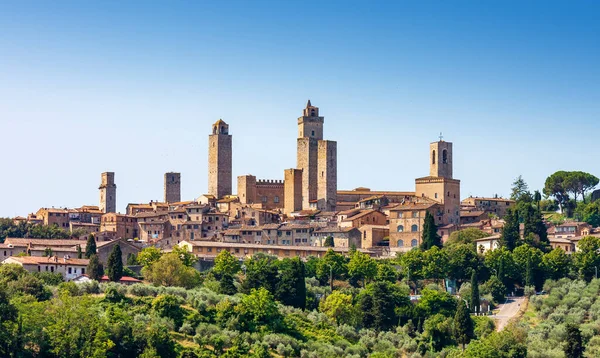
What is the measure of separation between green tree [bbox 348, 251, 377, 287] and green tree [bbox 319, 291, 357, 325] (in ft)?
20.1

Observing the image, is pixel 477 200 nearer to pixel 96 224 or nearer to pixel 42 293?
pixel 96 224

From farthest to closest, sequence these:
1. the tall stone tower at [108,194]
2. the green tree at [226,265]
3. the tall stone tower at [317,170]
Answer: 1. the tall stone tower at [108,194]
2. the tall stone tower at [317,170]
3. the green tree at [226,265]

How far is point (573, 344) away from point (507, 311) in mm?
10272

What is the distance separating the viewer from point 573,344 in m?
55.1

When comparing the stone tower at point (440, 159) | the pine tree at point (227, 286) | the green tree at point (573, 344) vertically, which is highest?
the stone tower at point (440, 159)

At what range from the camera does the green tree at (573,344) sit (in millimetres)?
55031

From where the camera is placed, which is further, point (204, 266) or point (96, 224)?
point (96, 224)

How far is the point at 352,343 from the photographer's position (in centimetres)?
5816

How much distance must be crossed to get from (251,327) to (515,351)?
1208cm

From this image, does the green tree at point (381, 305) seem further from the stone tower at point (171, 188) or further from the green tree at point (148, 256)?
the stone tower at point (171, 188)

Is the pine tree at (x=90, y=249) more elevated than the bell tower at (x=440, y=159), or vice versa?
the bell tower at (x=440, y=159)

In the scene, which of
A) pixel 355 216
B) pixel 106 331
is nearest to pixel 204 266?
pixel 355 216

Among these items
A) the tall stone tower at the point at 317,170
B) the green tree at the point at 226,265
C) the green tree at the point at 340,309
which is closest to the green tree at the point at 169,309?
the green tree at the point at 340,309

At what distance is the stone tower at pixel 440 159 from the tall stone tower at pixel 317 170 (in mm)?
7647
